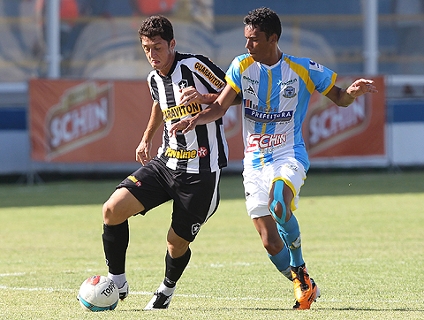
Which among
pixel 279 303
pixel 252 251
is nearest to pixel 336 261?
pixel 252 251

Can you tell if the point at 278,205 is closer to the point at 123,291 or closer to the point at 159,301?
the point at 159,301

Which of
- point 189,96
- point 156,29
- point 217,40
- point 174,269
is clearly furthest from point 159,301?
point 217,40

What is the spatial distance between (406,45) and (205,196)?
18972 millimetres

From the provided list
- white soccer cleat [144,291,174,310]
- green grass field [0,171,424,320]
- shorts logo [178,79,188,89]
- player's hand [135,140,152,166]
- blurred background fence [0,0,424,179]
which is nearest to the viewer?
green grass field [0,171,424,320]

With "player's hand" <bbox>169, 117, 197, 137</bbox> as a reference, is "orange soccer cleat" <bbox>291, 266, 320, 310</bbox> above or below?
below

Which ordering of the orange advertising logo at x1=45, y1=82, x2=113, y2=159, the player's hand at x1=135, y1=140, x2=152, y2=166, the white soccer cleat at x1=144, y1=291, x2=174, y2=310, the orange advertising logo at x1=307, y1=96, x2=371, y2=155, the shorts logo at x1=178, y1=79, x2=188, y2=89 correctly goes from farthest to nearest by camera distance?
the orange advertising logo at x1=307, y1=96, x2=371, y2=155 → the orange advertising logo at x1=45, y1=82, x2=113, y2=159 → the player's hand at x1=135, y1=140, x2=152, y2=166 → the shorts logo at x1=178, y1=79, x2=188, y2=89 → the white soccer cleat at x1=144, y1=291, x2=174, y2=310

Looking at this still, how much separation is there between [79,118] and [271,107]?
10972mm

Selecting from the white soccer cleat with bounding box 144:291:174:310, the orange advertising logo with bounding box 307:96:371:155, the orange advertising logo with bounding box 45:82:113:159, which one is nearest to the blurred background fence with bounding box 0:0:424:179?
the orange advertising logo with bounding box 307:96:371:155

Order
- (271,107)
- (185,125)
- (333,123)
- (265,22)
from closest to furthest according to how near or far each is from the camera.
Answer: (185,125) → (265,22) → (271,107) → (333,123)

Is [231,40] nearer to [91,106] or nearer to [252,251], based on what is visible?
[91,106]

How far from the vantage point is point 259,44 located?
21.4 feet

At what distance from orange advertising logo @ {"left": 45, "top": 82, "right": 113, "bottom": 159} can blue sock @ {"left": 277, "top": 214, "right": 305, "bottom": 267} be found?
11204 mm

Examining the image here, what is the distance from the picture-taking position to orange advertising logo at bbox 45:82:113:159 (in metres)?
17.2

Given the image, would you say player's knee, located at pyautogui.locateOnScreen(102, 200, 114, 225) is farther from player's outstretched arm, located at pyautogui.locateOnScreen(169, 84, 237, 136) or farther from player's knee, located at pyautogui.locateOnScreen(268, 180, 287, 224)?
player's knee, located at pyautogui.locateOnScreen(268, 180, 287, 224)
